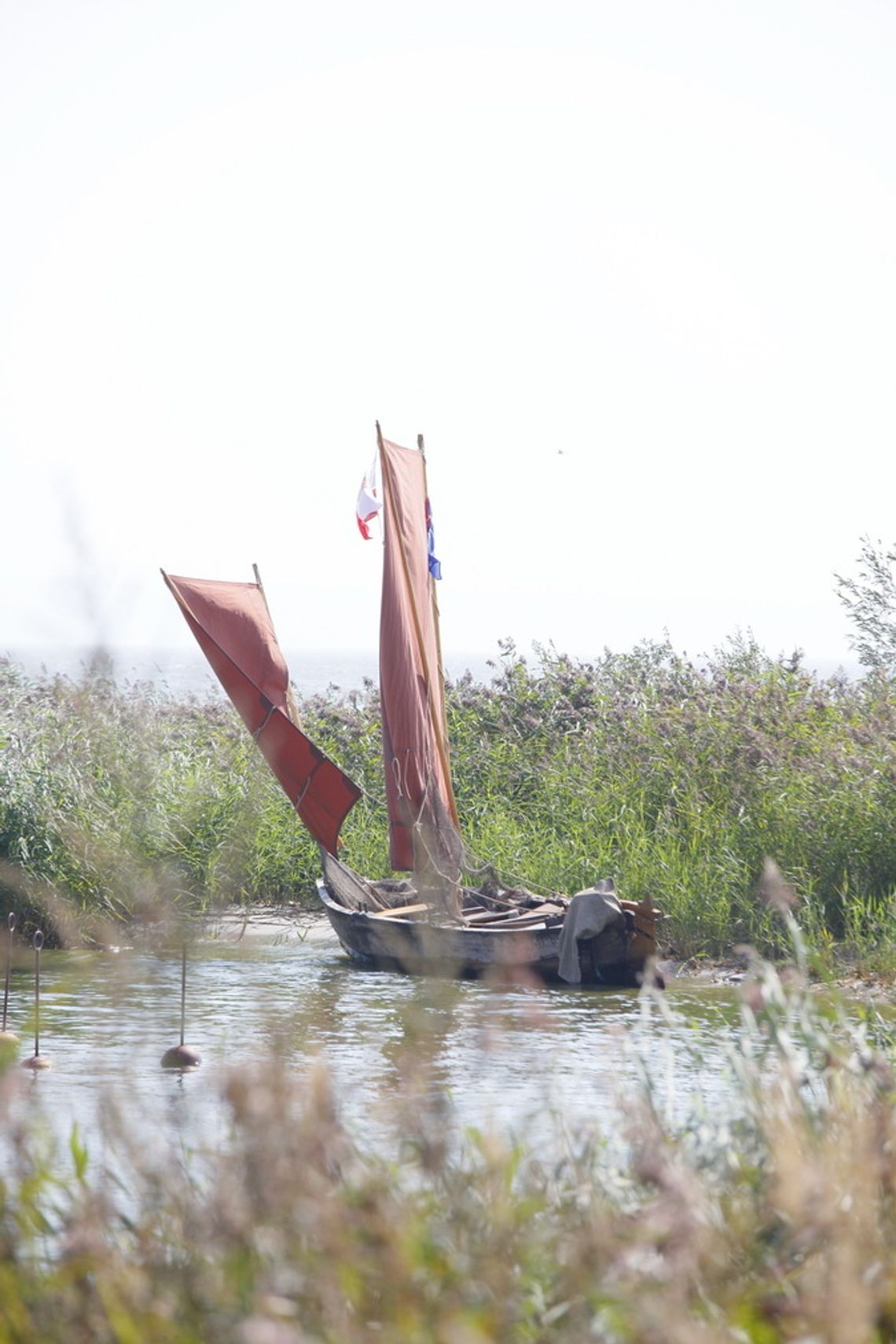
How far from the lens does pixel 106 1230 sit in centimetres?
359

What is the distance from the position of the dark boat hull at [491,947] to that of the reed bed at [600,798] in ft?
3.55

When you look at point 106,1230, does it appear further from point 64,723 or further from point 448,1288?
point 64,723

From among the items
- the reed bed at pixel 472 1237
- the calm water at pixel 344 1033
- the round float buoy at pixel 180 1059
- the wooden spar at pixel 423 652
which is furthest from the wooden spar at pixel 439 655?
the reed bed at pixel 472 1237

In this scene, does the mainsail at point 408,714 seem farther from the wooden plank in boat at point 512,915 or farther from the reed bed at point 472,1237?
the reed bed at point 472,1237

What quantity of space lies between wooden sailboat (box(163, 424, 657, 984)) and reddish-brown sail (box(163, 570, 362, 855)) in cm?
1

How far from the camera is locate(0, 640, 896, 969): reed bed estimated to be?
42.2ft

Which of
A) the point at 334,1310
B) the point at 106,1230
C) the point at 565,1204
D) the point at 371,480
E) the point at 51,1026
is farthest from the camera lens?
the point at 371,480

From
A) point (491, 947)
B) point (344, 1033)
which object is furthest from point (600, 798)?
point (344, 1033)

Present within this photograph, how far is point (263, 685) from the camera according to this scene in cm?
1519

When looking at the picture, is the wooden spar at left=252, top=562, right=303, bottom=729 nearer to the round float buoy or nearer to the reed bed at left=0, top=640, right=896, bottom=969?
the reed bed at left=0, top=640, right=896, bottom=969

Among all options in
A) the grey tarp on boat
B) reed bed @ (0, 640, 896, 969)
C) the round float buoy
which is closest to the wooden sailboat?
the grey tarp on boat

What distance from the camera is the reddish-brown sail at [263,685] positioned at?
1455 cm

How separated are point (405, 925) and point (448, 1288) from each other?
989 cm

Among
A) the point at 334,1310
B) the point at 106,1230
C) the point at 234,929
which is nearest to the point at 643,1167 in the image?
the point at 334,1310
